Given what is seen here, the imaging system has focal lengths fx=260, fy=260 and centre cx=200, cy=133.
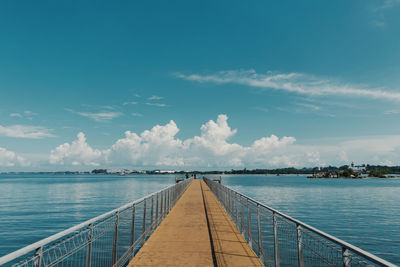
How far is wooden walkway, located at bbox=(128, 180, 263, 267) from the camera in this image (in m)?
6.43

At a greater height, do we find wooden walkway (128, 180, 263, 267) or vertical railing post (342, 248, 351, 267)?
vertical railing post (342, 248, 351, 267)

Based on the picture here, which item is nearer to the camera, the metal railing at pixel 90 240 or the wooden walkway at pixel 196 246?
the metal railing at pixel 90 240

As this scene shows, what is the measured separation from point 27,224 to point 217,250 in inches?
918

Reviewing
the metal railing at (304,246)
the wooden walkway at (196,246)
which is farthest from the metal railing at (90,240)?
the metal railing at (304,246)

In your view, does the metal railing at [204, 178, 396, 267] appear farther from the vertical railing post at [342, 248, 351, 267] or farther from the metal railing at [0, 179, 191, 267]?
the metal railing at [0, 179, 191, 267]

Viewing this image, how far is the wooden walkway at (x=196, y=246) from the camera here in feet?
21.1

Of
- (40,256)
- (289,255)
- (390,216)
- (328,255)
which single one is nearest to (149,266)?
(40,256)

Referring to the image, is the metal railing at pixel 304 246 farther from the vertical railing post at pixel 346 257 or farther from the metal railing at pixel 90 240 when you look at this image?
the metal railing at pixel 90 240

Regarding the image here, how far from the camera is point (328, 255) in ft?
12.0

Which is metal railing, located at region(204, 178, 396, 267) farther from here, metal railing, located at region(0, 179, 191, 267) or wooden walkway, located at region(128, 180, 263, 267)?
metal railing, located at region(0, 179, 191, 267)

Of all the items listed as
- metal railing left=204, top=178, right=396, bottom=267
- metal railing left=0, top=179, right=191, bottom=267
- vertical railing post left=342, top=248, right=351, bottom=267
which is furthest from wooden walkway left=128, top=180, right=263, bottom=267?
vertical railing post left=342, top=248, right=351, bottom=267

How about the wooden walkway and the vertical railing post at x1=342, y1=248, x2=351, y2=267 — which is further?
the wooden walkway

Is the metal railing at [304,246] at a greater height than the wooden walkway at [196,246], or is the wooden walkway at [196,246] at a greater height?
the metal railing at [304,246]

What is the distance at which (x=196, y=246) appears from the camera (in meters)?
7.68
